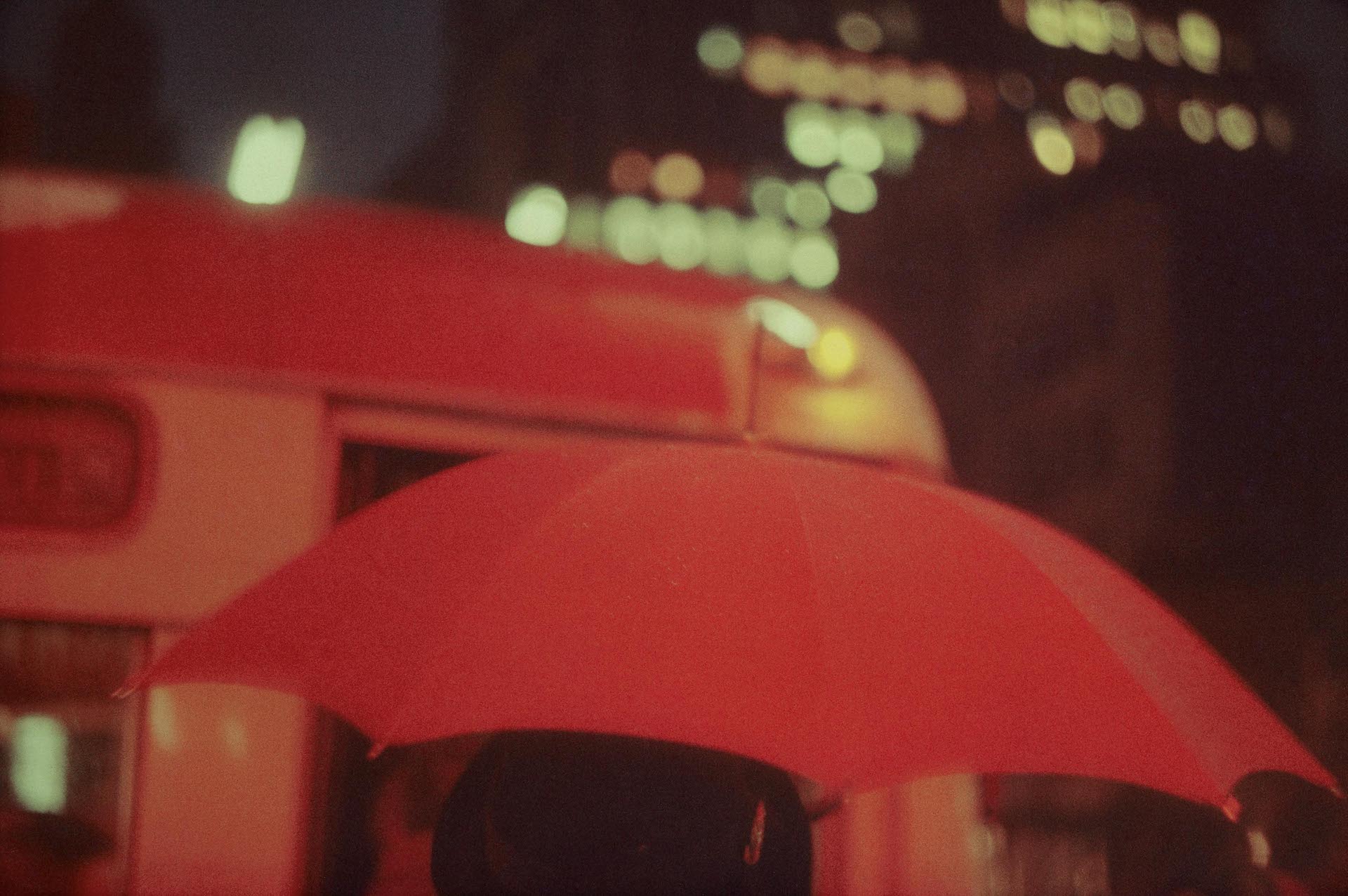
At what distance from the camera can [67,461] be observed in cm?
278

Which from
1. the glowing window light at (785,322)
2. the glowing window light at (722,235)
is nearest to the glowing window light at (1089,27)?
the glowing window light at (722,235)

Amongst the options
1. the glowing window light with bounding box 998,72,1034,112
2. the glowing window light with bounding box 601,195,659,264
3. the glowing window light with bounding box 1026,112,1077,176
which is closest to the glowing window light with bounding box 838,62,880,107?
the glowing window light with bounding box 1026,112,1077,176

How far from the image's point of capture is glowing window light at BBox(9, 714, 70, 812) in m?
2.56

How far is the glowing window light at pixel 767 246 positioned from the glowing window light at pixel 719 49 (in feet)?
19.7

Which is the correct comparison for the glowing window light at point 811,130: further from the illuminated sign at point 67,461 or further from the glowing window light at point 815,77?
the illuminated sign at point 67,461

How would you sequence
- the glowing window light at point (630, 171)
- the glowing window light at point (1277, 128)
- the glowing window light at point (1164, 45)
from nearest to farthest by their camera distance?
the glowing window light at point (1164, 45)
the glowing window light at point (1277, 128)
the glowing window light at point (630, 171)

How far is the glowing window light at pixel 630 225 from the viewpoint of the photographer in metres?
25.8

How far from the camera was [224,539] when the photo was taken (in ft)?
9.09

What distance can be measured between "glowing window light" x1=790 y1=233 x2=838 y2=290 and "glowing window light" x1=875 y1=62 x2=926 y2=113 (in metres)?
6.20

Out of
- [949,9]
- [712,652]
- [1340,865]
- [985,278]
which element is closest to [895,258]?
[985,278]

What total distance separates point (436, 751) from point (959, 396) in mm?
18166

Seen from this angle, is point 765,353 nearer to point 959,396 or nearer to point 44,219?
point 44,219

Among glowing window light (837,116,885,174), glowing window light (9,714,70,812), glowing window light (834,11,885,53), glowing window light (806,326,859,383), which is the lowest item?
glowing window light (9,714,70,812)

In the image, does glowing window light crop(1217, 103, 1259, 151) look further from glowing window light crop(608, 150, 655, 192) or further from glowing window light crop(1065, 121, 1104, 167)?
glowing window light crop(608, 150, 655, 192)
